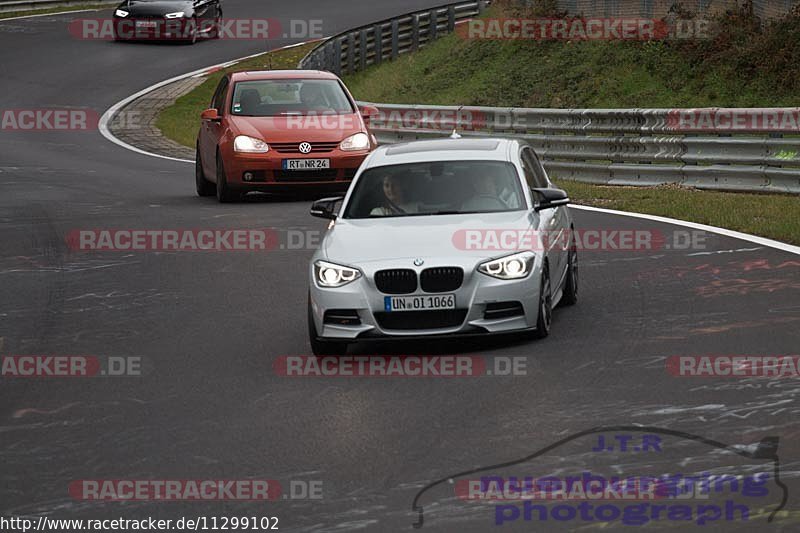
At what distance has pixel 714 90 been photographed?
3056cm

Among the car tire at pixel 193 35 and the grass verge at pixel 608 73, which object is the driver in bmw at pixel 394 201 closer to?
the grass verge at pixel 608 73

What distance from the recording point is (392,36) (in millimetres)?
43125

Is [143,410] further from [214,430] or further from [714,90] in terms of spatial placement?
[714,90]

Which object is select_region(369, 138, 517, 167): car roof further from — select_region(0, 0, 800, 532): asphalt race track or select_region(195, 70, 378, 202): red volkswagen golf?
select_region(195, 70, 378, 202): red volkswagen golf

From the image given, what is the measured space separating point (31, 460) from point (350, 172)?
13.2 m

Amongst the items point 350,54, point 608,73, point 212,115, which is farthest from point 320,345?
point 350,54

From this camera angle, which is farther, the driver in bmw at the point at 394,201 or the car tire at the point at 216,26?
the car tire at the point at 216,26

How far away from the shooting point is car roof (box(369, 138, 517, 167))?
1209 centimetres

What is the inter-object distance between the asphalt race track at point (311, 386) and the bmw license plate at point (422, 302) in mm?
450

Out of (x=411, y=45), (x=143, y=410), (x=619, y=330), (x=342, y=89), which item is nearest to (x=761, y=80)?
(x=342, y=89)

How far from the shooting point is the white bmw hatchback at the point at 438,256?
34.8 ft

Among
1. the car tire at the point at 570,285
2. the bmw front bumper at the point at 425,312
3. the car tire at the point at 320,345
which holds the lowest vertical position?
the car tire at the point at 570,285

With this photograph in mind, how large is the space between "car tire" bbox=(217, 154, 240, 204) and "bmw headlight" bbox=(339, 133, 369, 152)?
1525mm

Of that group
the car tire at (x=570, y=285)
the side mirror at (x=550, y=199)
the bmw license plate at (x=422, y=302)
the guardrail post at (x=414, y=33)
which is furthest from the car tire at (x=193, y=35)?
the bmw license plate at (x=422, y=302)
